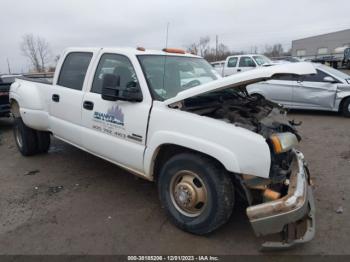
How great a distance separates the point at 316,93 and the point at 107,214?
295 inches

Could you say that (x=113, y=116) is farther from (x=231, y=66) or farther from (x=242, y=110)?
(x=231, y=66)

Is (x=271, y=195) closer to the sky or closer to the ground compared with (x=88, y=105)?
closer to the ground

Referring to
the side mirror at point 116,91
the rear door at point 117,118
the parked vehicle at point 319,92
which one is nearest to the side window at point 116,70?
the rear door at point 117,118

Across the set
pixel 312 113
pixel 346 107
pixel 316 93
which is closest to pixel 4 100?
pixel 316 93

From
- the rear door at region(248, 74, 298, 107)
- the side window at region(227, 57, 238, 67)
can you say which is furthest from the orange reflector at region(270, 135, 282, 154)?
the side window at region(227, 57, 238, 67)

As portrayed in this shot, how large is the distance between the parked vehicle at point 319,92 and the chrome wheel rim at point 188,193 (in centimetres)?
579

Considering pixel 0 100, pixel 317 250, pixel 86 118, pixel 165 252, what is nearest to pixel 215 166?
pixel 165 252

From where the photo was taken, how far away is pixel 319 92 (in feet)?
29.4

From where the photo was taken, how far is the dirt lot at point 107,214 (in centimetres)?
305

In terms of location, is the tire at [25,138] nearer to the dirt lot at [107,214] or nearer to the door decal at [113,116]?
the dirt lot at [107,214]

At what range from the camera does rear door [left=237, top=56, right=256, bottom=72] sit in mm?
15289

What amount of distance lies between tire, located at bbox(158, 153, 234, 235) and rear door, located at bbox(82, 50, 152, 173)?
456 millimetres

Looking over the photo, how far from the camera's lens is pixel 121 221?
354cm

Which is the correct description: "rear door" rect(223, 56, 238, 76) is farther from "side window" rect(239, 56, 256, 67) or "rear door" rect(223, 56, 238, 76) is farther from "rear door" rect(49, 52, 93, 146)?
"rear door" rect(49, 52, 93, 146)
